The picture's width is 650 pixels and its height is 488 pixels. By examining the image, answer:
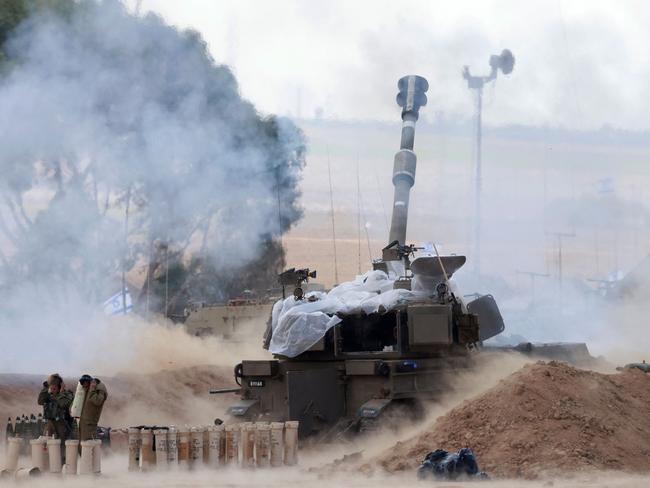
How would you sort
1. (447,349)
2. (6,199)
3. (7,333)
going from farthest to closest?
(6,199), (7,333), (447,349)

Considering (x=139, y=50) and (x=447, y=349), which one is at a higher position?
A: (x=139, y=50)

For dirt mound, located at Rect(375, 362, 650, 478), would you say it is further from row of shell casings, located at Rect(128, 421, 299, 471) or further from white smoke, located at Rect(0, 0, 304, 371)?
white smoke, located at Rect(0, 0, 304, 371)

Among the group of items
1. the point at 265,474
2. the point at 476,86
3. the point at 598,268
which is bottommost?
the point at 265,474

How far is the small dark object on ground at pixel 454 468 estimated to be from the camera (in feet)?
42.5

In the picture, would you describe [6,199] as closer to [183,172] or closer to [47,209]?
[47,209]

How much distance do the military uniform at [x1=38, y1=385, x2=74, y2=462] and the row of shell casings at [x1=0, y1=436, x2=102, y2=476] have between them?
1.25 metres

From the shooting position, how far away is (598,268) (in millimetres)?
44094

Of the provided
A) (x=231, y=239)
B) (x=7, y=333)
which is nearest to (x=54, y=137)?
(x=7, y=333)

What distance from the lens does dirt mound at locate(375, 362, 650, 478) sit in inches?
526

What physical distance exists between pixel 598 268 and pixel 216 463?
3162cm

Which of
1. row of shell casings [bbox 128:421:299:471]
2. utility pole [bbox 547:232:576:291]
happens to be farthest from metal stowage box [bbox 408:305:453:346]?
utility pole [bbox 547:232:576:291]

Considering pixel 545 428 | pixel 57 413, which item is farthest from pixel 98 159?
pixel 545 428

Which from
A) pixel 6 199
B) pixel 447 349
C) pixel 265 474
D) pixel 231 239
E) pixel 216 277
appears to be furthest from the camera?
pixel 216 277

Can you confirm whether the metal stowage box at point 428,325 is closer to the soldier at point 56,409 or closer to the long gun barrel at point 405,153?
the soldier at point 56,409
